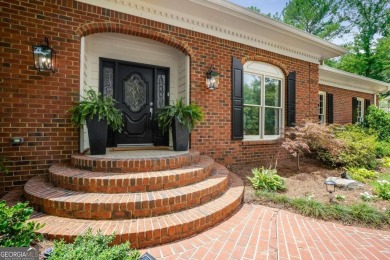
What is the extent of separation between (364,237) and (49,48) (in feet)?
16.6

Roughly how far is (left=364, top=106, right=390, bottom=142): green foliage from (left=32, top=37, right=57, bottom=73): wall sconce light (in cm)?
→ 1158

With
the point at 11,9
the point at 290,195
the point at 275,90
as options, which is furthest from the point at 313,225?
the point at 11,9

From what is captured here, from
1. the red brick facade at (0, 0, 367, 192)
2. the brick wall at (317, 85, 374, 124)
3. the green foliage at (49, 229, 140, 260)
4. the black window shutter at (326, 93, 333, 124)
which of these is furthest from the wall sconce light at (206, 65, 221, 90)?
the black window shutter at (326, 93, 333, 124)

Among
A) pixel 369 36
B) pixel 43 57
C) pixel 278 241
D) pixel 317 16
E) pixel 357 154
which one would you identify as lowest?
pixel 278 241

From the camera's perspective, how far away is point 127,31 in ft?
13.0

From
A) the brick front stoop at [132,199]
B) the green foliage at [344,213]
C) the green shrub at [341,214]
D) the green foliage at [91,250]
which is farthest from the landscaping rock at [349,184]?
the green foliage at [91,250]

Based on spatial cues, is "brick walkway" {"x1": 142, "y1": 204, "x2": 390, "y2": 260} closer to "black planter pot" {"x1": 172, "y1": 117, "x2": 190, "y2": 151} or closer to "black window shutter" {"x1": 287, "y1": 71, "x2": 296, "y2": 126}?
"black planter pot" {"x1": 172, "y1": 117, "x2": 190, "y2": 151}

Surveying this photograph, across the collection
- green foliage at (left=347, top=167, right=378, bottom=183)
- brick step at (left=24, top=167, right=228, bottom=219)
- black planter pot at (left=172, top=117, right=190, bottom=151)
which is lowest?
green foliage at (left=347, top=167, right=378, bottom=183)

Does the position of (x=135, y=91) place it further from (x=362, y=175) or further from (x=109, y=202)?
(x=362, y=175)

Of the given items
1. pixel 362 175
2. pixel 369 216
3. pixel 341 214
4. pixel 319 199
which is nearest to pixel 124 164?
pixel 341 214

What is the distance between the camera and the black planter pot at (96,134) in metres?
3.34

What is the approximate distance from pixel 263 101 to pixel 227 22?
7.60 ft

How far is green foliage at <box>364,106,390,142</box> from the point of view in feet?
29.4

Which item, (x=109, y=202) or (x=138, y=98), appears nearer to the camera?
(x=109, y=202)
